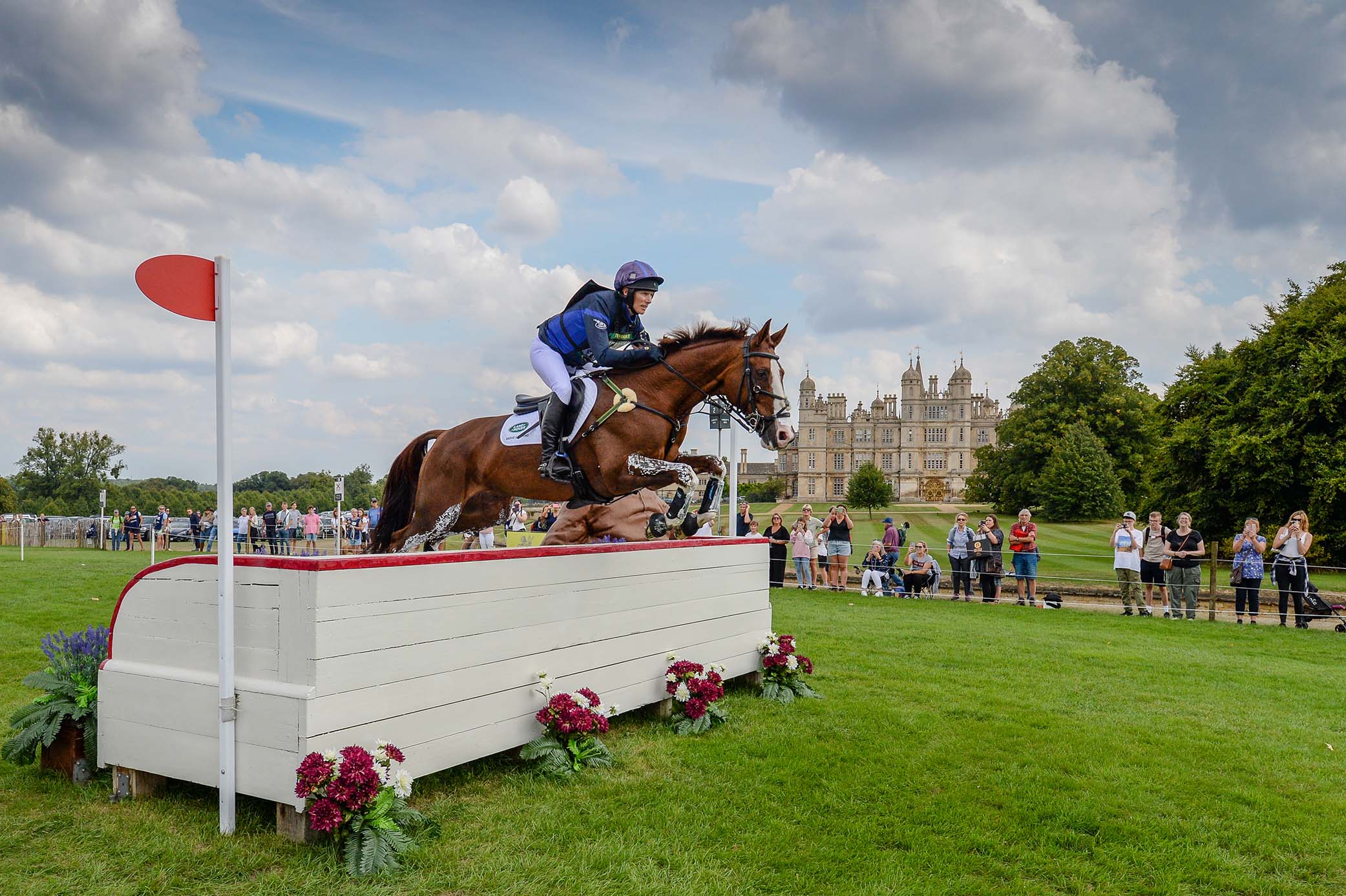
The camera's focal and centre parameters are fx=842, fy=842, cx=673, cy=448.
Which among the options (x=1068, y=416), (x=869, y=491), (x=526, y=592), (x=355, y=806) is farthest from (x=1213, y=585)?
(x=869, y=491)

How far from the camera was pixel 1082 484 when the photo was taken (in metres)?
39.0

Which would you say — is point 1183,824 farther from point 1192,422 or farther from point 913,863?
point 1192,422

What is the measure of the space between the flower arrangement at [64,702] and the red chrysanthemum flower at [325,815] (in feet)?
5.30

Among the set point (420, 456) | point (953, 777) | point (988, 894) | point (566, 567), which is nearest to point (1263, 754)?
point (953, 777)

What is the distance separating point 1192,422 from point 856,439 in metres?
77.0

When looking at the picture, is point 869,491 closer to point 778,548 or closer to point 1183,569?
point 778,548

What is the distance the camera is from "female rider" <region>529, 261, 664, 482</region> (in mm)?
5031

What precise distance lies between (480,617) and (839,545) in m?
11.7

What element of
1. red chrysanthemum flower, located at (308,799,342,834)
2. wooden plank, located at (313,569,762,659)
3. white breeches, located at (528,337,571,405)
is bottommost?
red chrysanthemum flower, located at (308,799,342,834)

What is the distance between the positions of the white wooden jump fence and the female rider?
0.75m

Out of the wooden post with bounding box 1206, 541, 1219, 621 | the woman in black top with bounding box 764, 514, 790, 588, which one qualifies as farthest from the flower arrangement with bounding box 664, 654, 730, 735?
the wooden post with bounding box 1206, 541, 1219, 621

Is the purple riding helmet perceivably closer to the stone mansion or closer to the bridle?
the bridle

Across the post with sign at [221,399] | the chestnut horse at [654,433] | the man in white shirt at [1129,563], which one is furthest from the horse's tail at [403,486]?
the man in white shirt at [1129,563]

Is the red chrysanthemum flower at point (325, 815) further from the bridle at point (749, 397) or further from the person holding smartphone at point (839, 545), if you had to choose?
the person holding smartphone at point (839, 545)
